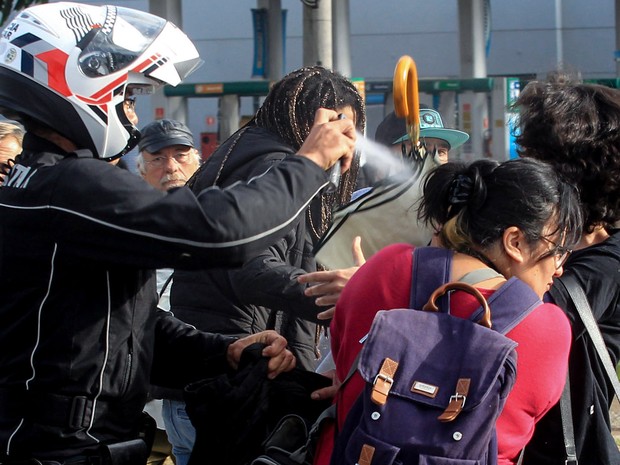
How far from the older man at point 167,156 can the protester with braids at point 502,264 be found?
338 cm

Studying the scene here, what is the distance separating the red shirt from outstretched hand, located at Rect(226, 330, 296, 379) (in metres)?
0.35

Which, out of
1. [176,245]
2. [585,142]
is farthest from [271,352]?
[585,142]

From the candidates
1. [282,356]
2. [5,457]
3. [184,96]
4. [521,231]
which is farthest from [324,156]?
[184,96]

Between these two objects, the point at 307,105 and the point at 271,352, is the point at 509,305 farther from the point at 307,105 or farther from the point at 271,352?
the point at 307,105

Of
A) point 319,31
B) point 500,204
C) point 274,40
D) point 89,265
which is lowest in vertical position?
point 89,265

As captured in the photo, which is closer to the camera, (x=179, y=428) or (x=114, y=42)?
(x=114, y=42)

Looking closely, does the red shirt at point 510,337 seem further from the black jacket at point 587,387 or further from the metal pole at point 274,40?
the metal pole at point 274,40

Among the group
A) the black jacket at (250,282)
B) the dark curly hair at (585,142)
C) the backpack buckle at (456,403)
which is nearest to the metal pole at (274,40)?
the black jacket at (250,282)

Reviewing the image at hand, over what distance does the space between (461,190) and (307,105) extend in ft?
3.78

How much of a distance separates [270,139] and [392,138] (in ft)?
5.93

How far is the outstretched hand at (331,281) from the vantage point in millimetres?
2359

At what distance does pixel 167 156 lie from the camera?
545cm

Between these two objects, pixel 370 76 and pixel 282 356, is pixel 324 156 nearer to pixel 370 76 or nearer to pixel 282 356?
pixel 282 356

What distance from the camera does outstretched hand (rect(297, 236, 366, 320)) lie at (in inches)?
92.9
